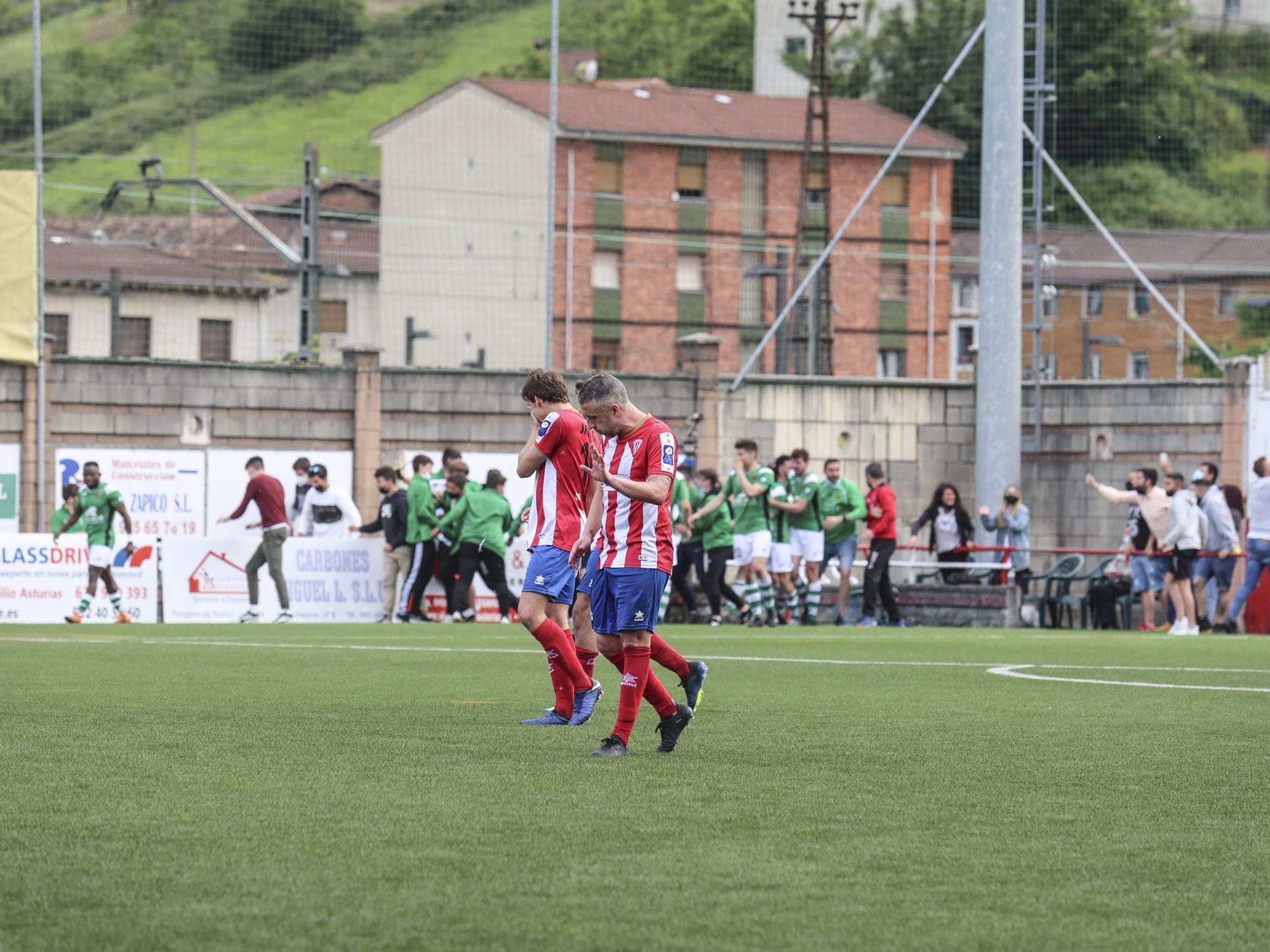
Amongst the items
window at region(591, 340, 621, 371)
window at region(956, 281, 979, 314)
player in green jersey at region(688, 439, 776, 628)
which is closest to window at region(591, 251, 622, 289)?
window at region(591, 340, 621, 371)

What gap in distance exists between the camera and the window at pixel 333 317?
67.7 meters

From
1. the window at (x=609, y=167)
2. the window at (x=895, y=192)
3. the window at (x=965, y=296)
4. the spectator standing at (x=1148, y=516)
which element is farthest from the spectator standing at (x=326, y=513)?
the window at (x=965, y=296)

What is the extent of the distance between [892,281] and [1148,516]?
4427cm

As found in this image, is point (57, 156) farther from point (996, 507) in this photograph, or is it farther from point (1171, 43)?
point (1171, 43)

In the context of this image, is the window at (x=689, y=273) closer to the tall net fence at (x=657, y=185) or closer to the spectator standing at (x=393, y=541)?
the tall net fence at (x=657, y=185)

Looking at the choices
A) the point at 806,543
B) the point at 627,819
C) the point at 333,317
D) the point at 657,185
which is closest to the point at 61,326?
the point at 333,317

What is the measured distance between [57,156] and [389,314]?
19.8 m

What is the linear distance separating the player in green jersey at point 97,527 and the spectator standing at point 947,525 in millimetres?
10405

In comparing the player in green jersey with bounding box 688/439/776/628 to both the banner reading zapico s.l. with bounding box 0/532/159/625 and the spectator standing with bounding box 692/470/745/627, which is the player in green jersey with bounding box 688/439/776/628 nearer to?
the spectator standing with bounding box 692/470/745/627

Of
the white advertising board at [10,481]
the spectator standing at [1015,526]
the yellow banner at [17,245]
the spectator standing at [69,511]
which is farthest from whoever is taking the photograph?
the white advertising board at [10,481]

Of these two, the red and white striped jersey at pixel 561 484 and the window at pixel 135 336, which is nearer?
the red and white striped jersey at pixel 561 484

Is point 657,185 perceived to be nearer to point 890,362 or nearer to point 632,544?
point 890,362

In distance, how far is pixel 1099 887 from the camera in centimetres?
537

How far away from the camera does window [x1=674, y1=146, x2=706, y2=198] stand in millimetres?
65438
